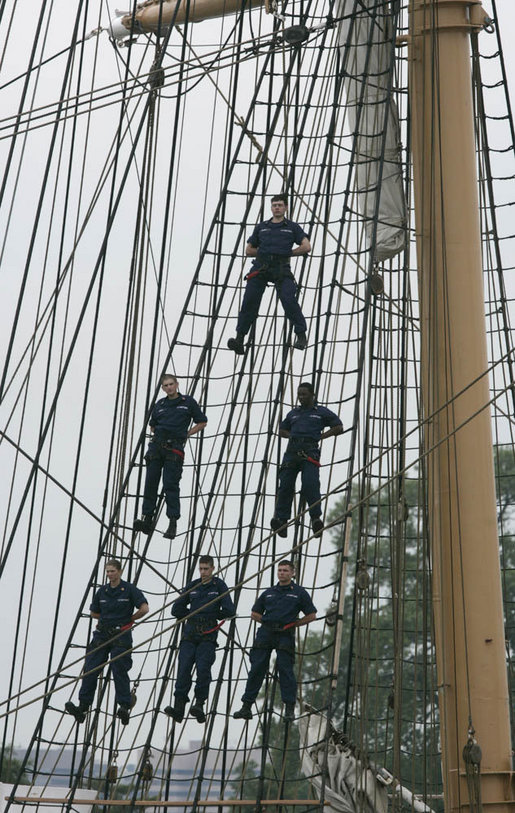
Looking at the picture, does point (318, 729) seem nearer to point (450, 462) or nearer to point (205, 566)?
point (205, 566)

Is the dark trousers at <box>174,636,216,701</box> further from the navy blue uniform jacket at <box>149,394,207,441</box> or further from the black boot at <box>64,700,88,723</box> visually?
the navy blue uniform jacket at <box>149,394,207,441</box>

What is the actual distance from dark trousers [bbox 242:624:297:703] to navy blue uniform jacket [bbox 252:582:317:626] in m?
0.08

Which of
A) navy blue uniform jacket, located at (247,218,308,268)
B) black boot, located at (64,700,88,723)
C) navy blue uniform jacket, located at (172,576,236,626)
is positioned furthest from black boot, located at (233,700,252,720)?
navy blue uniform jacket, located at (247,218,308,268)

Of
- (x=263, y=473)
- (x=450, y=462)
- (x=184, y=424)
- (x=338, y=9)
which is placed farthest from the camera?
(x=338, y=9)

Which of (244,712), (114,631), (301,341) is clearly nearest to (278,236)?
(301,341)

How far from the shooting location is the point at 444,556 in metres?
7.10

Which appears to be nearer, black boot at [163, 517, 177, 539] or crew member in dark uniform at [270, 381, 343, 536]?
crew member in dark uniform at [270, 381, 343, 536]

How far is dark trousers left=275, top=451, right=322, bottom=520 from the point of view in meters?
7.31

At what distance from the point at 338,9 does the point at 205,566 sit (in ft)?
16.1

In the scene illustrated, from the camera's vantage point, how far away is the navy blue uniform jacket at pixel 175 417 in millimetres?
7691

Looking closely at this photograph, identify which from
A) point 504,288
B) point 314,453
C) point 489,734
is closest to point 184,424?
point 314,453

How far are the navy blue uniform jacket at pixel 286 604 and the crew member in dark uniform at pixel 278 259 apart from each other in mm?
1694

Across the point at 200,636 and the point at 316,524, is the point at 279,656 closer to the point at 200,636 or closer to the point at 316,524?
the point at 200,636

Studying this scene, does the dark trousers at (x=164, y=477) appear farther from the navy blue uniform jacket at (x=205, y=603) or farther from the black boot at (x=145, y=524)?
the navy blue uniform jacket at (x=205, y=603)
